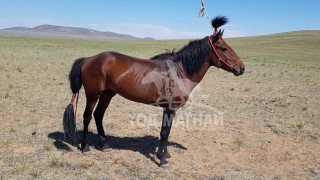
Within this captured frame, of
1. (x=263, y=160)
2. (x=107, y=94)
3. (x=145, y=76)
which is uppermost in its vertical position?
(x=145, y=76)

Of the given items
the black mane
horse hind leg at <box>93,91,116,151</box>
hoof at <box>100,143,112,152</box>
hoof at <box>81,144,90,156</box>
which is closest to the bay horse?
the black mane

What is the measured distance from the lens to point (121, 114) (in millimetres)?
9641

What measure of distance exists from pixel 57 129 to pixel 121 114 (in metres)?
2.21

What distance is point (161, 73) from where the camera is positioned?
626 cm

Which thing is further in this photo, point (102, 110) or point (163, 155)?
point (102, 110)

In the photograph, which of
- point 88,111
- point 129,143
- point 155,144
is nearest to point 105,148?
point 129,143

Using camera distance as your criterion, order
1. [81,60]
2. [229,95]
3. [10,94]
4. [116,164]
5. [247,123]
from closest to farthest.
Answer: [116,164], [81,60], [247,123], [10,94], [229,95]

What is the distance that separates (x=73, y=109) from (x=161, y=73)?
188 centimetres

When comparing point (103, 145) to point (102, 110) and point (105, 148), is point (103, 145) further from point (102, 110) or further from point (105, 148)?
point (102, 110)

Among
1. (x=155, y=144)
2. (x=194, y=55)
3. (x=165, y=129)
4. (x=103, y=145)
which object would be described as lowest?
(x=155, y=144)

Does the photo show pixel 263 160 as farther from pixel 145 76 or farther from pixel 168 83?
pixel 145 76

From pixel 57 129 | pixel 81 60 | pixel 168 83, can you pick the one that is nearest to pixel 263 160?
pixel 168 83

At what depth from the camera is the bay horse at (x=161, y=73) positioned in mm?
6176

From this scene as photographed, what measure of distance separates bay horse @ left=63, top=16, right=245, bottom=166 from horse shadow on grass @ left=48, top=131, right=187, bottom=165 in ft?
2.31
